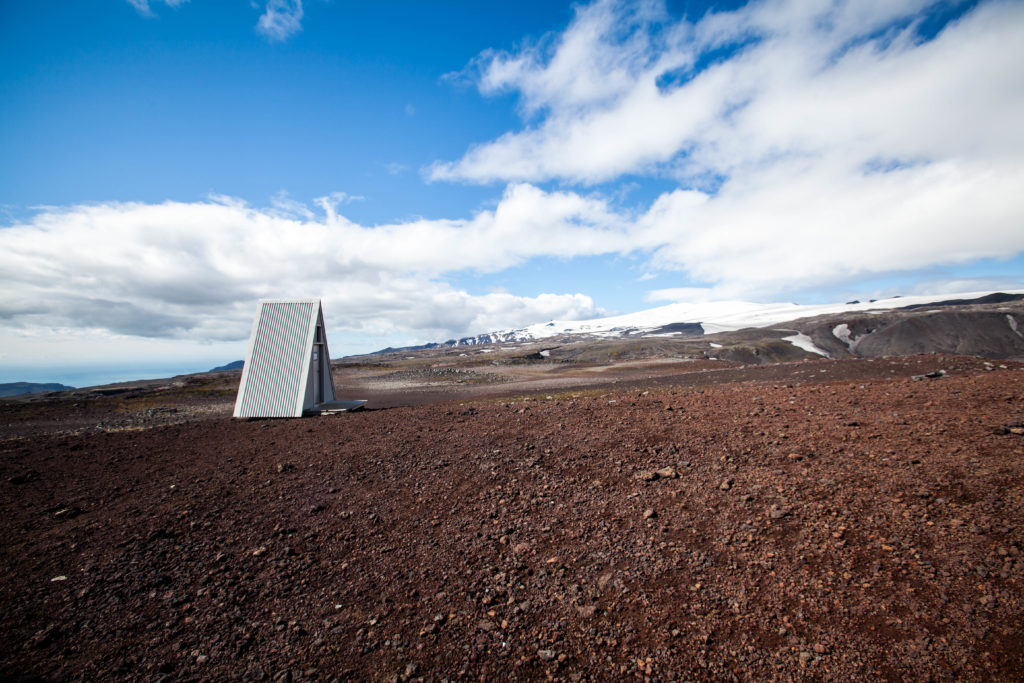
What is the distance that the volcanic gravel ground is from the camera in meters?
3.97

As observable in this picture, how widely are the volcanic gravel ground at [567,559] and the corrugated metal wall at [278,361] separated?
8120 mm

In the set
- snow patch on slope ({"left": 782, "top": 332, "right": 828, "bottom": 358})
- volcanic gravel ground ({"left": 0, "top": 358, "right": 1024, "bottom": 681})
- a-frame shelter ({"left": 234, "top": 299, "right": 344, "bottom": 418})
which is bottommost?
snow patch on slope ({"left": 782, "top": 332, "right": 828, "bottom": 358})

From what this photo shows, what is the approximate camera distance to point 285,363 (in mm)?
18688

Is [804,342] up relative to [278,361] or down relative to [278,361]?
down

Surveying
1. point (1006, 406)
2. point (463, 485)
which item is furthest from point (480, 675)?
point (1006, 406)

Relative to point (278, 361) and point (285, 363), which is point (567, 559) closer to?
point (285, 363)

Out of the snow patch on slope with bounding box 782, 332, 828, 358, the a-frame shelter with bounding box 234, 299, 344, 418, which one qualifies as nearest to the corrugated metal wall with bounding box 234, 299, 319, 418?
the a-frame shelter with bounding box 234, 299, 344, 418

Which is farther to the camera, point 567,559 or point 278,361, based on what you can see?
point 278,361

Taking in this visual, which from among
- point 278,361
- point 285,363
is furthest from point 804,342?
point 278,361

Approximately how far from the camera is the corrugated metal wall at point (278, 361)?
58.1ft

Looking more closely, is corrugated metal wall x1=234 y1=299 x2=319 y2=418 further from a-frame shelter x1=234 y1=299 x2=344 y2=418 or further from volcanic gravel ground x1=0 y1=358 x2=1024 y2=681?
volcanic gravel ground x1=0 y1=358 x2=1024 y2=681

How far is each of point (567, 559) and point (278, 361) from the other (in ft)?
57.6

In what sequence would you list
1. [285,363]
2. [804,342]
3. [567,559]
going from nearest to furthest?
[567,559] < [285,363] < [804,342]

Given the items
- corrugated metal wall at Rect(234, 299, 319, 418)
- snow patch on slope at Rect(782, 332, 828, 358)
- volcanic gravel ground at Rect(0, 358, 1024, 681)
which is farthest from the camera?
snow patch on slope at Rect(782, 332, 828, 358)
